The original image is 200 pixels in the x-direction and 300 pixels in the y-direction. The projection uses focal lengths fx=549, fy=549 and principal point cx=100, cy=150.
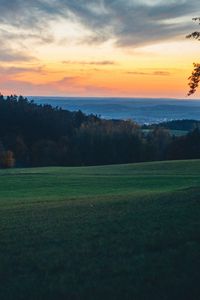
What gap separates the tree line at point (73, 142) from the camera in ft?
321

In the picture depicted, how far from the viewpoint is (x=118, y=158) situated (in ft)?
332

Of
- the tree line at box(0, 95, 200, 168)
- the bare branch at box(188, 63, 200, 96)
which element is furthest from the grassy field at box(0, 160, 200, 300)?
the tree line at box(0, 95, 200, 168)

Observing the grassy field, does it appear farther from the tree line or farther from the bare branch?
the tree line

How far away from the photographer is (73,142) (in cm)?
10781

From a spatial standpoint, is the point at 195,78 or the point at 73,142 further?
the point at 73,142

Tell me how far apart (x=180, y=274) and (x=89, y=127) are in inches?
4187

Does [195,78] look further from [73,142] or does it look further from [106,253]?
[73,142]

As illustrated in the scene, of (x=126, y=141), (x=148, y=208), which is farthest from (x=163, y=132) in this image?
(x=148, y=208)

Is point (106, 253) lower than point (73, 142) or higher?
lower

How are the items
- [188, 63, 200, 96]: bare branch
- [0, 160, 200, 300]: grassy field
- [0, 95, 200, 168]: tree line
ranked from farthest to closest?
[0, 95, 200, 168]: tree line
[188, 63, 200, 96]: bare branch
[0, 160, 200, 300]: grassy field

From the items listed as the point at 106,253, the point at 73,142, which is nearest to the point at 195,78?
the point at 106,253

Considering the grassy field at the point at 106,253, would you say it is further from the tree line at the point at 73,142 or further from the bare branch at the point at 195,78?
the tree line at the point at 73,142

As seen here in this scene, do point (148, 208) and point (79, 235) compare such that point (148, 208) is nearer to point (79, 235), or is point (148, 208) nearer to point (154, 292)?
point (79, 235)

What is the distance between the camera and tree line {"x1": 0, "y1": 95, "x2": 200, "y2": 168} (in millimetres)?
97750
